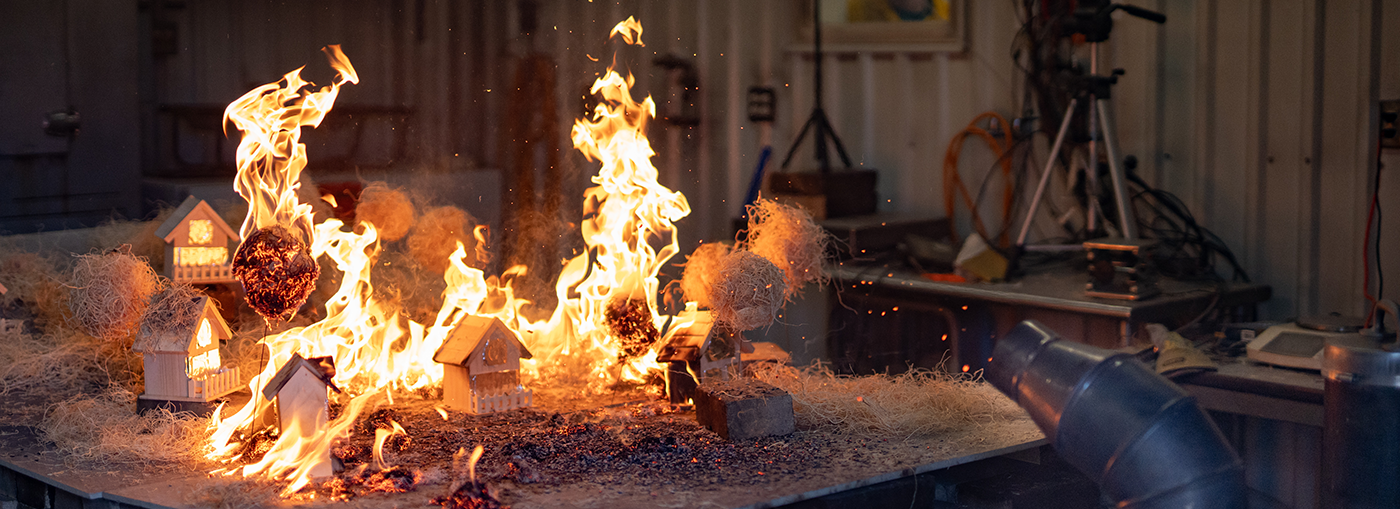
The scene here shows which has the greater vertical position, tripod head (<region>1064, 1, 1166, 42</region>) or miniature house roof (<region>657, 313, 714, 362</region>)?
tripod head (<region>1064, 1, 1166, 42</region>)

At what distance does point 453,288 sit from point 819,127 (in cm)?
224

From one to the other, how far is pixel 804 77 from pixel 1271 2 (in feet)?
6.92

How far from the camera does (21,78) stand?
4.18 meters

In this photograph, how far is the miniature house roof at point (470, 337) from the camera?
2.75m

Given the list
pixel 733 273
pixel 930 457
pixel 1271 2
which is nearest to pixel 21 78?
pixel 733 273

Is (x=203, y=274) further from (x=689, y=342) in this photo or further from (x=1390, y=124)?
(x=1390, y=124)

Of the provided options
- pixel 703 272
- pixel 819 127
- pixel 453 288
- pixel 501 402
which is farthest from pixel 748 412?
pixel 819 127

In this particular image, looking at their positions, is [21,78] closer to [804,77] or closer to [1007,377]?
[804,77]

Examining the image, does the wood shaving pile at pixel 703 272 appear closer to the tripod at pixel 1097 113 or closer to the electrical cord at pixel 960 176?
the tripod at pixel 1097 113

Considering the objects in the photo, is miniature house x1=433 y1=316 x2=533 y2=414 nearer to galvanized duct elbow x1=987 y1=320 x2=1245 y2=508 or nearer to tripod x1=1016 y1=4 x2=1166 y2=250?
galvanized duct elbow x1=987 y1=320 x2=1245 y2=508

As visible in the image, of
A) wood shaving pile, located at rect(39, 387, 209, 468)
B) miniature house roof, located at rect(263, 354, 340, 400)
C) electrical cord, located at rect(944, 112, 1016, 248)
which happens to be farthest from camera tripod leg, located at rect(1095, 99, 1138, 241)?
wood shaving pile, located at rect(39, 387, 209, 468)

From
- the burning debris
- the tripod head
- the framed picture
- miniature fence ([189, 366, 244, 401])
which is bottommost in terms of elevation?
the burning debris

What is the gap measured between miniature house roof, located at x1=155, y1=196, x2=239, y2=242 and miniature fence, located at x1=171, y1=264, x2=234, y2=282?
0.10 meters

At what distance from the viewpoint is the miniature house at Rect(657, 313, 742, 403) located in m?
2.93
